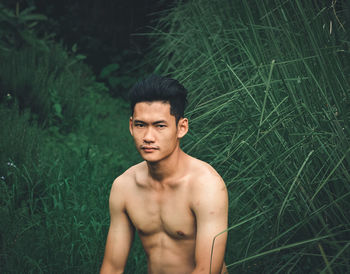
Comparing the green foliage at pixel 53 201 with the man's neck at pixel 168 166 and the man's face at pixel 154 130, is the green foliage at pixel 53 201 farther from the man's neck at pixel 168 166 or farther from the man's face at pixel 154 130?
the man's face at pixel 154 130

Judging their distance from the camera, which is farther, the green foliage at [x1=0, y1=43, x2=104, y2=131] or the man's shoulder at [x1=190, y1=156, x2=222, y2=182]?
the green foliage at [x1=0, y1=43, x2=104, y2=131]

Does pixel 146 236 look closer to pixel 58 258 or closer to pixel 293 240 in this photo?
pixel 293 240

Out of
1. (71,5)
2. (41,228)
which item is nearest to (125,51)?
(71,5)

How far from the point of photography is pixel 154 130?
1655 millimetres

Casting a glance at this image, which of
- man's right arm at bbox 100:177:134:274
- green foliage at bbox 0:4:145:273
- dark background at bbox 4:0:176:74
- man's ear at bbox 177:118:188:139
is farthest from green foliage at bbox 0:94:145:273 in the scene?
dark background at bbox 4:0:176:74

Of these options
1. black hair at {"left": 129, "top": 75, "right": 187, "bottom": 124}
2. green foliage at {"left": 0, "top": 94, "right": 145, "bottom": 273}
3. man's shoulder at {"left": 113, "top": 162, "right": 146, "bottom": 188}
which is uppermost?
black hair at {"left": 129, "top": 75, "right": 187, "bottom": 124}

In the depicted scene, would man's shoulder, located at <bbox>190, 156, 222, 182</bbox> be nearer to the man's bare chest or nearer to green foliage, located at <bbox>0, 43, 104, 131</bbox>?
the man's bare chest

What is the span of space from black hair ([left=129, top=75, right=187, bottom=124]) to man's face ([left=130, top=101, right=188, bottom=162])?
2 centimetres

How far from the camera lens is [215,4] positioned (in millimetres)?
3340

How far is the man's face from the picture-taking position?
164 cm

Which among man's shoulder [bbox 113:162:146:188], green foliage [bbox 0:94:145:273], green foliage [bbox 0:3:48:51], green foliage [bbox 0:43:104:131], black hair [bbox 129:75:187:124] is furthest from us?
green foliage [bbox 0:3:48:51]

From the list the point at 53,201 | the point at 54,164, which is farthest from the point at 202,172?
the point at 54,164

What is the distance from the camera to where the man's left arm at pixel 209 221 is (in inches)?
61.7

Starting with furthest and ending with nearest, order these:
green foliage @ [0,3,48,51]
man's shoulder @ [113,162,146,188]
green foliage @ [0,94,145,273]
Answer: green foliage @ [0,3,48,51] → green foliage @ [0,94,145,273] → man's shoulder @ [113,162,146,188]
